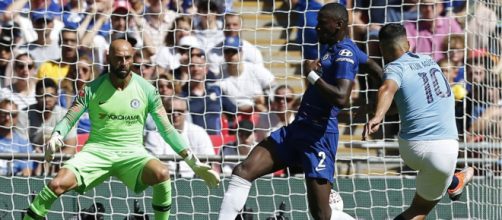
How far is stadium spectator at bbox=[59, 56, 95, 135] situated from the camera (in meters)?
12.8

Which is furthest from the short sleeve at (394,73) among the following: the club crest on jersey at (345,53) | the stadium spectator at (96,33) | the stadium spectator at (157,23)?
the stadium spectator at (96,33)

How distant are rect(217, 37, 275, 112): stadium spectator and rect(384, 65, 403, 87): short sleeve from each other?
409 centimetres

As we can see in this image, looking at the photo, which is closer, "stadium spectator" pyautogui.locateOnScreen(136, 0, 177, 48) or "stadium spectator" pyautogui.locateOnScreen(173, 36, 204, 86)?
"stadium spectator" pyautogui.locateOnScreen(173, 36, 204, 86)

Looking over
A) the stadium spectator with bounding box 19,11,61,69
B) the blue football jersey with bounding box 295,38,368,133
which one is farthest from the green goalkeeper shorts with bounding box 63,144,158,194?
the stadium spectator with bounding box 19,11,61,69

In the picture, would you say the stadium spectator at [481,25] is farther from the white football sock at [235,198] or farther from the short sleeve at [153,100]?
the white football sock at [235,198]

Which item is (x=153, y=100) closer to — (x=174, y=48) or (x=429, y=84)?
(x=429, y=84)

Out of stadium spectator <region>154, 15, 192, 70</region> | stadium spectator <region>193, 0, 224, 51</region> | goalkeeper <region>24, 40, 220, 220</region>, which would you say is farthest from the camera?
stadium spectator <region>193, 0, 224, 51</region>

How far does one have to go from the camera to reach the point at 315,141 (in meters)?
9.18

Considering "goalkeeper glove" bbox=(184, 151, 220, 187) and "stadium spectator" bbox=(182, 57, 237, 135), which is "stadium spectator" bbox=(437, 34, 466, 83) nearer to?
"stadium spectator" bbox=(182, 57, 237, 135)

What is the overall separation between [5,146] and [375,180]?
4084mm

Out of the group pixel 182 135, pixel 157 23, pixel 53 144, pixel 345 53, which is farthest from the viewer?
pixel 157 23

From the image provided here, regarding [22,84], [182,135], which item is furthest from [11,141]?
[182,135]

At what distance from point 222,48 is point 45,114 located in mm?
2121

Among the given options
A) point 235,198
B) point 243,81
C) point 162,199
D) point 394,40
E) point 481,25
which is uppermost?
point 394,40
